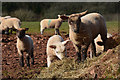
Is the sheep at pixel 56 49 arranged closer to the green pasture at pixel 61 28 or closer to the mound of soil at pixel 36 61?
the mound of soil at pixel 36 61

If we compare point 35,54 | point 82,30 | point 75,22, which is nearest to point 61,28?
point 35,54

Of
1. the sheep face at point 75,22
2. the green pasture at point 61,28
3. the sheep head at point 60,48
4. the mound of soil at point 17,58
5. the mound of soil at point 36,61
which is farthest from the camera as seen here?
the green pasture at point 61,28

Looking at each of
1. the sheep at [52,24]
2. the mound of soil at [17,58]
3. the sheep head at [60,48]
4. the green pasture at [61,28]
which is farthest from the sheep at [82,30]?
the sheep at [52,24]

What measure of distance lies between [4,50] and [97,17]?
5903mm

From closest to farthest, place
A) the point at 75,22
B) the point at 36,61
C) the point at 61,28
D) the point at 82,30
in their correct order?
1. the point at 75,22
2. the point at 82,30
3. the point at 36,61
4. the point at 61,28

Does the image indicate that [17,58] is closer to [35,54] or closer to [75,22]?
[35,54]

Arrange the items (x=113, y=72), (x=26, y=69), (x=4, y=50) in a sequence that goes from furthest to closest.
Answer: (x=4, y=50) → (x=26, y=69) → (x=113, y=72)

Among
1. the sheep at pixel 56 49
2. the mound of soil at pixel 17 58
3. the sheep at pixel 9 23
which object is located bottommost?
the mound of soil at pixel 17 58

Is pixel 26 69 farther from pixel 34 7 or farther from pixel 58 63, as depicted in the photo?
pixel 34 7

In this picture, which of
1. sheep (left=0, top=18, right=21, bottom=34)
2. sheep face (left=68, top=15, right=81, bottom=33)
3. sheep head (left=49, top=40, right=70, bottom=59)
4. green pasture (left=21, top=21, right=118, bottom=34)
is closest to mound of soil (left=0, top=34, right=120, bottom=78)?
sheep head (left=49, top=40, right=70, bottom=59)

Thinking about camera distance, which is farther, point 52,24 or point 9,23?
point 9,23

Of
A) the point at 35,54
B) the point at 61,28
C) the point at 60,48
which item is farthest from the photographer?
the point at 61,28

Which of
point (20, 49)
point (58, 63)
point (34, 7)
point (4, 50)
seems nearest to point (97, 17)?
point (58, 63)

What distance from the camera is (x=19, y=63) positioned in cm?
1087
